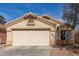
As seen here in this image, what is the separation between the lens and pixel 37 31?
10023 millimetres

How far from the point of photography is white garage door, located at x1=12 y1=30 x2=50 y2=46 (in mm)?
9969

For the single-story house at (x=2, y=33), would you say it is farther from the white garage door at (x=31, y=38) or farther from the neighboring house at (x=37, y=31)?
the white garage door at (x=31, y=38)

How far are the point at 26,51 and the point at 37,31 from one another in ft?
2.61

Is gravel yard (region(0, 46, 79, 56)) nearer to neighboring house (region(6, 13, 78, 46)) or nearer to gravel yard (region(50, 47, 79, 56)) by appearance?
gravel yard (region(50, 47, 79, 56))

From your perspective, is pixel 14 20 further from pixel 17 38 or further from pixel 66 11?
pixel 66 11

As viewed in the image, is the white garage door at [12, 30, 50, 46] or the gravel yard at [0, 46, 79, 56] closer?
the gravel yard at [0, 46, 79, 56]

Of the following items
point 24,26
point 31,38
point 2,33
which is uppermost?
point 24,26

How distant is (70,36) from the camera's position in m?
9.87

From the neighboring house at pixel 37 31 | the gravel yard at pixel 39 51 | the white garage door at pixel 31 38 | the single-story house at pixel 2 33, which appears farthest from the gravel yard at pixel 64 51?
the single-story house at pixel 2 33

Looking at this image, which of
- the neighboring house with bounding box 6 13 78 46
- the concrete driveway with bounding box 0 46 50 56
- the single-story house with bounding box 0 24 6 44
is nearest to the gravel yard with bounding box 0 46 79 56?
the concrete driveway with bounding box 0 46 50 56

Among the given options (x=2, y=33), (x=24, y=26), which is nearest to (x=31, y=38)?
(x=24, y=26)

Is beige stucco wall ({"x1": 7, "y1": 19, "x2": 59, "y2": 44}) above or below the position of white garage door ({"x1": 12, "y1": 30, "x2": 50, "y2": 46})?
above

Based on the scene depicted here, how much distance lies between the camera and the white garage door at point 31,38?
9.97 meters

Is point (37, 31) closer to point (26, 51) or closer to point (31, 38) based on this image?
point (31, 38)
